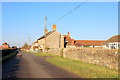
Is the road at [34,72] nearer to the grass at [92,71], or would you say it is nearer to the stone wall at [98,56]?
the grass at [92,71]

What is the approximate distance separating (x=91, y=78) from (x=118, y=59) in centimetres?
500

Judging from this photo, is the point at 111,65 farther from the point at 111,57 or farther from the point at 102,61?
the point at 102,61

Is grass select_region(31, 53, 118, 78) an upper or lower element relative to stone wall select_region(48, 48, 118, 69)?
lower

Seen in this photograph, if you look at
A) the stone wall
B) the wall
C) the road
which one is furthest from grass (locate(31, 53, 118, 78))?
the wall

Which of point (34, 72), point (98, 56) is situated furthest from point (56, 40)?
point (34, 72)

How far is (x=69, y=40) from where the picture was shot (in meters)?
72.4

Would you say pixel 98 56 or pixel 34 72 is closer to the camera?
pixel 34 72

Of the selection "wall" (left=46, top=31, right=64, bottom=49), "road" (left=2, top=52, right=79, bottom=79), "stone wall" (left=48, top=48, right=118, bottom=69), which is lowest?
"road" (left=2, top=52, right=79, bottom=79)

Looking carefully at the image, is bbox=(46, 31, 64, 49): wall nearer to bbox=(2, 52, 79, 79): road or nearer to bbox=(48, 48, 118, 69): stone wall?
bbox=(48, 48, 118, 69): stone wall

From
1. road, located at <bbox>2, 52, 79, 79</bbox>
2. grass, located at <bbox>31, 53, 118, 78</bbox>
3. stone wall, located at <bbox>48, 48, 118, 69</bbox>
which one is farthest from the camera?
stone wall, located at <bbox>48, 48, 118, 69</bbox>

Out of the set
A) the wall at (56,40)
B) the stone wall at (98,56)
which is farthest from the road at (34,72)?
the wall at (56,40)

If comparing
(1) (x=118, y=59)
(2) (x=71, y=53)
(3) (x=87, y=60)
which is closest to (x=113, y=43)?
(2) (x=71, y=53)

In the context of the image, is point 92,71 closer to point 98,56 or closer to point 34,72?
point 34,72

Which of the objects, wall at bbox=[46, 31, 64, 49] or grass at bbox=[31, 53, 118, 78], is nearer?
grass at bbox=[31, 53, 118, 78]
